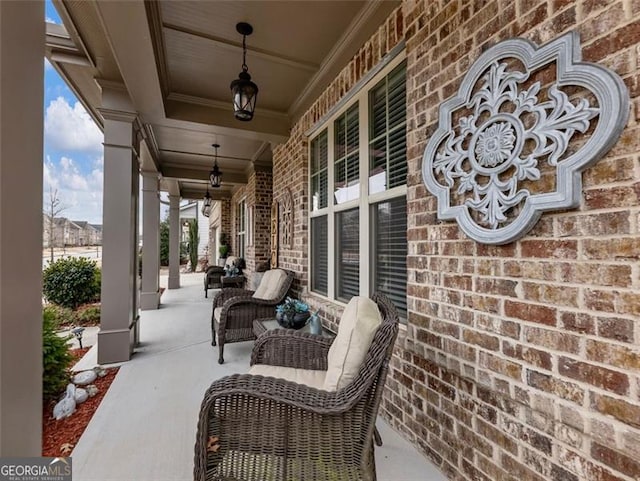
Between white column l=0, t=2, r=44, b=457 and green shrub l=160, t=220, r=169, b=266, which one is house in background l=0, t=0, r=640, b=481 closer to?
white column l=0, t=2, r=44, b=457

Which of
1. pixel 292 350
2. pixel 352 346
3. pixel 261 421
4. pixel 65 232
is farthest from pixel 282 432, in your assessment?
pixel 65 232

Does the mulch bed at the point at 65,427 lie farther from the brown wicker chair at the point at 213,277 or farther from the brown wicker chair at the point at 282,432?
the brown wicker chair at the point at 213,277

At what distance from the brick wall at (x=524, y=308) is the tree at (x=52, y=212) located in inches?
247

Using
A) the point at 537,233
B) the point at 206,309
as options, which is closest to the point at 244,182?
the point at 206,309

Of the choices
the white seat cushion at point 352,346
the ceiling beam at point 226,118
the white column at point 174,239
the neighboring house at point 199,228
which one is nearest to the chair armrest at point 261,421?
the white seat cushion at point 352,346

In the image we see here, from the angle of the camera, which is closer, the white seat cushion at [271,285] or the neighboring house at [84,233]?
the white seat cushion at [271,285]

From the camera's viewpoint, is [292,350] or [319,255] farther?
[319,255]

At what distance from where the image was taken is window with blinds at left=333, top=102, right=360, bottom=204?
3.04 meters

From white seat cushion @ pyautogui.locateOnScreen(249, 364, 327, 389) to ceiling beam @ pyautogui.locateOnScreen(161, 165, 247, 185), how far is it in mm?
6328

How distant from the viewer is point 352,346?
1.55 m

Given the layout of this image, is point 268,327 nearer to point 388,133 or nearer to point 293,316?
point 293,316

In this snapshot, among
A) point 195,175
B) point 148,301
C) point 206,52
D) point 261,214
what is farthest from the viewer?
point 195,175

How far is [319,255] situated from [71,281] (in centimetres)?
501

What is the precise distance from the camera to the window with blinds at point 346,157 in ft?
9.99
